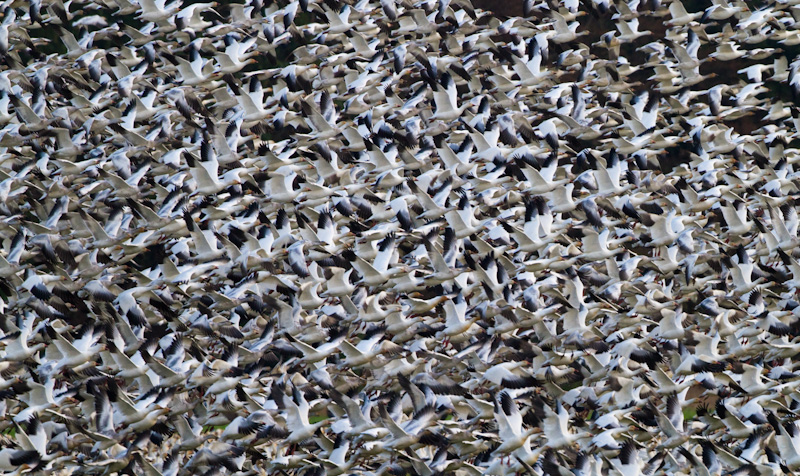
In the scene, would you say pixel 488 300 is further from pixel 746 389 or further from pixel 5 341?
pixel 5 341

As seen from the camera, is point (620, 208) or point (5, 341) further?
point (620, 208)

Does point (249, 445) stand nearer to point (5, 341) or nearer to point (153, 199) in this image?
point (5, 341)

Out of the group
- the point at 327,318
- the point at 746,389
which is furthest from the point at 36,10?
the point at 746,389

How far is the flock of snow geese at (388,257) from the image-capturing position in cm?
1159

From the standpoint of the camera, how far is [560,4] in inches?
742

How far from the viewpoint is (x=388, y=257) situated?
541 inches

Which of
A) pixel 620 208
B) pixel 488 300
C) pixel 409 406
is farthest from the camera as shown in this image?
pixel 620 208

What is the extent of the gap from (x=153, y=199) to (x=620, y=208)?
21.8ft

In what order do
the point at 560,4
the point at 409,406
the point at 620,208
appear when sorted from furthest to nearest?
the point at 560,4 → the point at 620,208 → the point at 409,406

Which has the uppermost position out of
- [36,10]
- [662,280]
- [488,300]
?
[36,10]

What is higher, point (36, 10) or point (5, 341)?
point (36, 10)

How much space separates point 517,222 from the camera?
15977mm

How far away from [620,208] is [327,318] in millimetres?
4601

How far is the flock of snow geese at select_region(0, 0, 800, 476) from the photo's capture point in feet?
38.0
